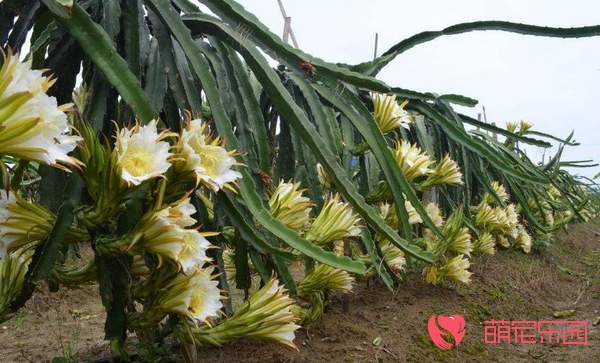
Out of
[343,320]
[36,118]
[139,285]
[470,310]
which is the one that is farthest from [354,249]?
[36,118]

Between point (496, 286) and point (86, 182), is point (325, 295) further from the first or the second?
point (496, 286)

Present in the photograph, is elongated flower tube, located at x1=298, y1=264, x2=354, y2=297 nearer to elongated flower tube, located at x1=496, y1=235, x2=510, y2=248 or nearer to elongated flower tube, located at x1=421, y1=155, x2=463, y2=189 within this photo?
elongated flower tube, located at x1=421, y1=155, x2=463, y2=189

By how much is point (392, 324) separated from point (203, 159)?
3.65 ft

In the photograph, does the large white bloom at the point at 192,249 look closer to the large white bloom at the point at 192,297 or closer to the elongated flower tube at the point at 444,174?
the large white bloom at the point at 192,297

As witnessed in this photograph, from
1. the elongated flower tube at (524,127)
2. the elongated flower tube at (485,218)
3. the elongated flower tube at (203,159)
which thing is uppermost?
the elongated flower tube at (524,127)

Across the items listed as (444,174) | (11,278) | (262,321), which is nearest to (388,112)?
(444,174)

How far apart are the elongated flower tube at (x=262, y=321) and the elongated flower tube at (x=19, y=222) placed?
265 mm

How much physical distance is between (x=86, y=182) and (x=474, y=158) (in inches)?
68.9

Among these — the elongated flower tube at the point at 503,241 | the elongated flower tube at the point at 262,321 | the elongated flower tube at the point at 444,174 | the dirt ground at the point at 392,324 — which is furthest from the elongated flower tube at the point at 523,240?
the elongated flower tube at the point at 262,321

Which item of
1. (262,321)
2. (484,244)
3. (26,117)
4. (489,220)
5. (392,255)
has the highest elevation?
(489,220)

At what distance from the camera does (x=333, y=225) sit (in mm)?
926

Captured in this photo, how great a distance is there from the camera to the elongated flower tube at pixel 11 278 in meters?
0.62

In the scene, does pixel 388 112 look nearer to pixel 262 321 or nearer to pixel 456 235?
pixel 262 321

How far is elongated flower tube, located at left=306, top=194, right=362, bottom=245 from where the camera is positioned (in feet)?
3.03
